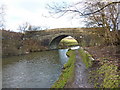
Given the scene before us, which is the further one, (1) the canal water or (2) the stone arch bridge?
(2) the stone arch bridge

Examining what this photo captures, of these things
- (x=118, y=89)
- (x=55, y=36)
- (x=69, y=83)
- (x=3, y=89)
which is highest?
(x=55, y=36)

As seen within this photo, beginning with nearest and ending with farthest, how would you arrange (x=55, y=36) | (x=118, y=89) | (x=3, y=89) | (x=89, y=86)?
(x=118, y=89), (x=89, y=86), (x=3, y=89), (x=55, y=36)

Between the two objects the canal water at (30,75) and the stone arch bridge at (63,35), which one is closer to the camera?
the canal water at (30,75)

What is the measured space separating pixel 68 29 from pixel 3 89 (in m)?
25.8

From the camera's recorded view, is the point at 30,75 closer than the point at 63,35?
Yes

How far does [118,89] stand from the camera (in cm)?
421

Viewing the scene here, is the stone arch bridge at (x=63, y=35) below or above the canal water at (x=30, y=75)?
above

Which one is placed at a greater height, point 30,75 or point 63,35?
point 63,35

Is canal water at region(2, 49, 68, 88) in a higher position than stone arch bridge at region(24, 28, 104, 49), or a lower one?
lower

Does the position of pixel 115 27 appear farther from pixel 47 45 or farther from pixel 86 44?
pixel 47 45

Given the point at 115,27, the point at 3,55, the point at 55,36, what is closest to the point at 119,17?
the point at 115,27

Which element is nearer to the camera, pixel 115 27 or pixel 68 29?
pixel 115 27

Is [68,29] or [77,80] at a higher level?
[68,29]

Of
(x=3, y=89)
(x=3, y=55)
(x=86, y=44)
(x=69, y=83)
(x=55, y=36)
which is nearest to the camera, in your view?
(x=69, y=83)
